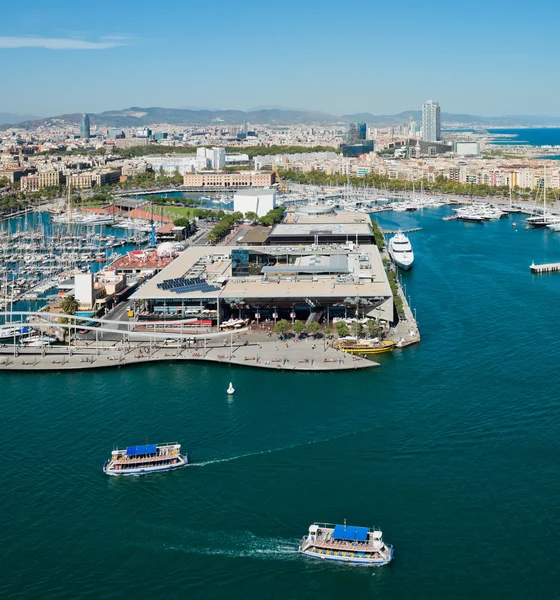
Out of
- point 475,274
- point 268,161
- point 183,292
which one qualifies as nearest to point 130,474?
point 183,292

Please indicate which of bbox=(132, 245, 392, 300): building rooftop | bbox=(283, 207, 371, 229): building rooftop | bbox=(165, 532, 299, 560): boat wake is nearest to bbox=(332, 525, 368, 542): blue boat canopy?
bbox=(165, 532, 299, 560): boat wake

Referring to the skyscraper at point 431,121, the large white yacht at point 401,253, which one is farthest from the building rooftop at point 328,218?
the skyscraper at point 431,121

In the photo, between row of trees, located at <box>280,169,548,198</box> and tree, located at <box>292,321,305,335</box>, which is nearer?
tree, located at <box>292,321,305,335</box>

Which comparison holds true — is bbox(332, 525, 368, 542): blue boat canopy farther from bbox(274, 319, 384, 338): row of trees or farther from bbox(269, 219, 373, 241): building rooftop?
bbox(269, 219, 373, 241): building rooftop

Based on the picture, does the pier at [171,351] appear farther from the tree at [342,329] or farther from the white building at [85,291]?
the white building at [85,291]

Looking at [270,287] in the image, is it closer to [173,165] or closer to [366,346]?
[366,346]
